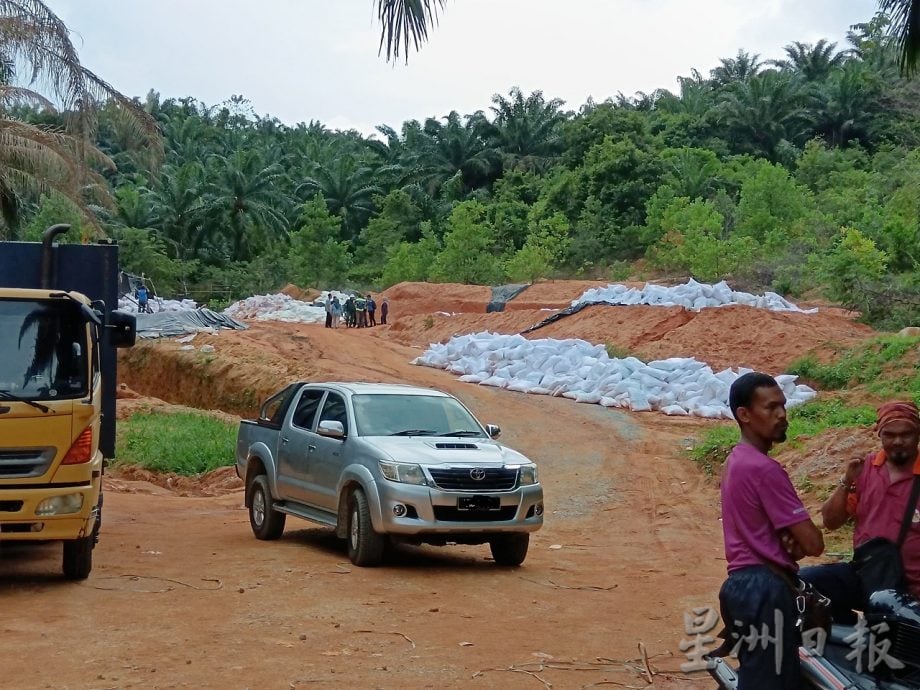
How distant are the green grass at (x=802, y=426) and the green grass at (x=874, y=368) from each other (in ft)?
4.20

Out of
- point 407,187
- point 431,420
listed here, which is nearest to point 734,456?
point 431,420

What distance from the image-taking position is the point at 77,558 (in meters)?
10.3

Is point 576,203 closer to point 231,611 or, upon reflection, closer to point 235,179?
point 235,179

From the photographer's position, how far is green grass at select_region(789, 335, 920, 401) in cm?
2250

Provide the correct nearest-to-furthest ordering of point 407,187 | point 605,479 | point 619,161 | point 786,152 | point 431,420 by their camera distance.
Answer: point 431,420
point 605,479
point 619,161
point 786,152
point 407,187

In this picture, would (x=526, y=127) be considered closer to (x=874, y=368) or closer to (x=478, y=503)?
(x=874, y=368)

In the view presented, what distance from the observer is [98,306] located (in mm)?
11602

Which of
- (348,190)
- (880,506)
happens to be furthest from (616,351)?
(348,190)

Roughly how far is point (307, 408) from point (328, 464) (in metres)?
1.35

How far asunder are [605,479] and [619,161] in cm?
4648

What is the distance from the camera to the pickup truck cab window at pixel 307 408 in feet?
43.5

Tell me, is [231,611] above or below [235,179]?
below

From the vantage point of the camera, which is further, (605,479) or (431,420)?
(605,479)

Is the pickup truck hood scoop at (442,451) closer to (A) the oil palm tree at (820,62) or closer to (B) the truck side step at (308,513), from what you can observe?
(B) the truck side step at (308,513)
